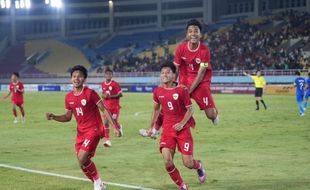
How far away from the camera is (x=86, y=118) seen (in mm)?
10250

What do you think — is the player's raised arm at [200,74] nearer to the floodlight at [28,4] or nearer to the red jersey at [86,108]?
the red jersey at [86,108]

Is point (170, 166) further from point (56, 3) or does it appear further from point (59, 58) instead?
point (56, 3)

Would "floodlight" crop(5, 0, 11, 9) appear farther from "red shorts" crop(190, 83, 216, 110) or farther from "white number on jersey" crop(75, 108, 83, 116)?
"white number on jersey" crop(75, 108, 83, 116)

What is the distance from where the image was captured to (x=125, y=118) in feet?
95.2

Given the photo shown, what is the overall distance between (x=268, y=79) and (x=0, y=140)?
125ft

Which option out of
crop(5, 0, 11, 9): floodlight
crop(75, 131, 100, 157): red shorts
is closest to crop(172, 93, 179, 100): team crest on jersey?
crop(75, 131, 100, 157): red shorts

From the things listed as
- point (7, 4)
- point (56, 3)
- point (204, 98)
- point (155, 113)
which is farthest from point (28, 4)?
point (155, 113)

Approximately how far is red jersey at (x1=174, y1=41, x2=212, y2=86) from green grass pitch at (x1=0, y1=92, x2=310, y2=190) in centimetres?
210

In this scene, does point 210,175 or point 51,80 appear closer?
point 210,175

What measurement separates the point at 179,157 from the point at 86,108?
5026 millimetres

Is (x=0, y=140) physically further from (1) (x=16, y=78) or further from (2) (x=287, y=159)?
(2) (x=287, y=159)

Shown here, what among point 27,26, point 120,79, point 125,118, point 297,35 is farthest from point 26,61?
point 125,118

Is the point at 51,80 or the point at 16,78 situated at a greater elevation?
the point at 16,78

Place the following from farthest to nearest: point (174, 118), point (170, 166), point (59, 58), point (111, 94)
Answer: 1. point (59, 58)
2. point (111, 94)
3. point (174, 118)
4. point (170, 166)
